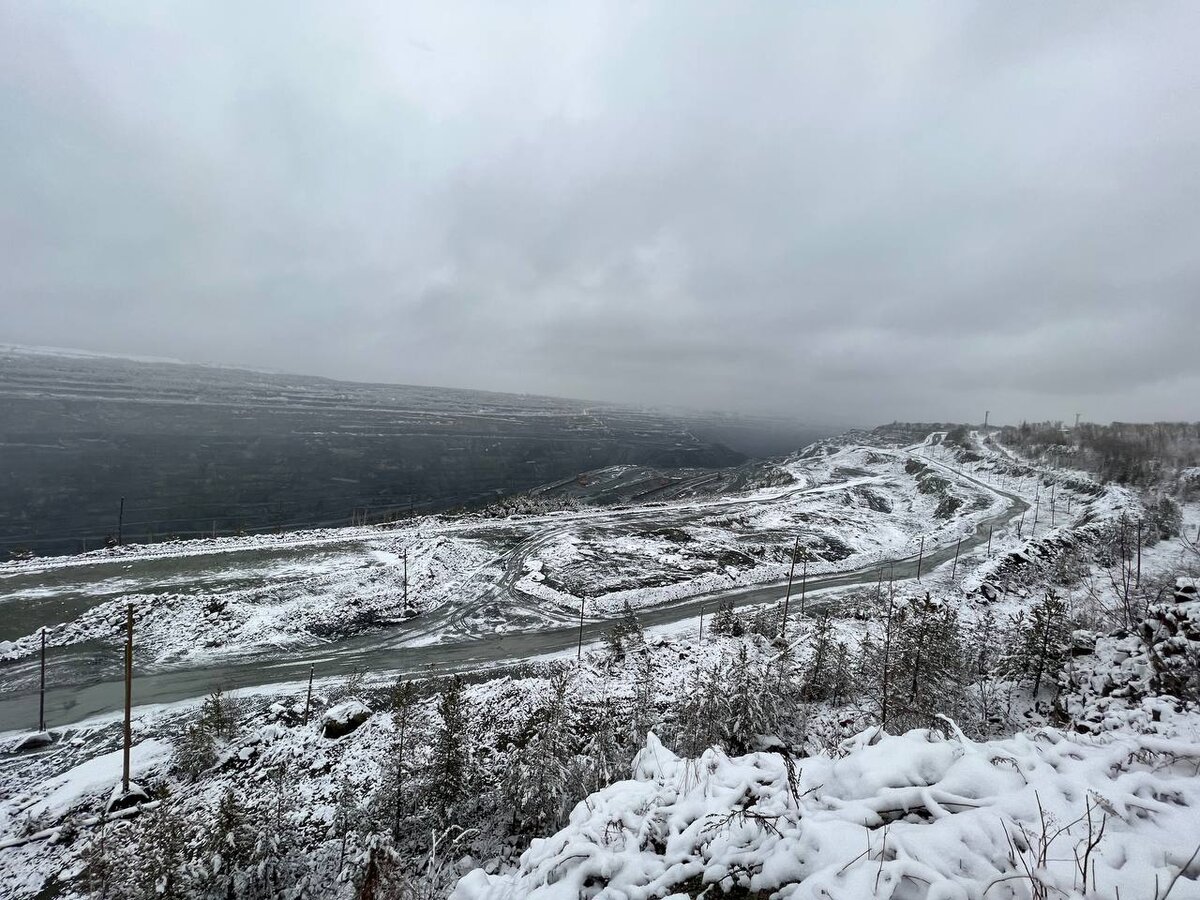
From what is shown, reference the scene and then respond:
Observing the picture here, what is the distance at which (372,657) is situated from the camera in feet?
107

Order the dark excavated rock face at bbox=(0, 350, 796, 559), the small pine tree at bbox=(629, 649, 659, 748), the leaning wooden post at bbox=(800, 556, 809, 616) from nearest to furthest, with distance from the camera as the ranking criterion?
the small pine tree at bbox=(629, 649, 659, 748) → the leaning wooden post at bbox=(800, 556, 809, 616) → the dark excavated rock face at bbox=(0, 350, 796, 559)

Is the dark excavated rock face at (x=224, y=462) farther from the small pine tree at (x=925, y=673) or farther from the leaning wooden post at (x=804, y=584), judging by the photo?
the small pine tree at (x=925, y=673)

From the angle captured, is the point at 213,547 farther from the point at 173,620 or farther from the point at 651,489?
the point at 651,489

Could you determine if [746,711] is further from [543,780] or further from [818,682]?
[543,780]

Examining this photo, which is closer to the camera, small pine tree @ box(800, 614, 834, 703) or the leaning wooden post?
small pine tree @ box(800, 614, 834, 703)

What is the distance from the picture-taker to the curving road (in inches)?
1050

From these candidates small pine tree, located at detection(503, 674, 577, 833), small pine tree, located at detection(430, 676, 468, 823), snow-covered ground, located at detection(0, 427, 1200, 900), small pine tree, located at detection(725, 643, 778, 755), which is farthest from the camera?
small pine tree, located at detection(725, 643, 778, 755)

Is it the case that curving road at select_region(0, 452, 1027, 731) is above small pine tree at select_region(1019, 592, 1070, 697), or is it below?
below

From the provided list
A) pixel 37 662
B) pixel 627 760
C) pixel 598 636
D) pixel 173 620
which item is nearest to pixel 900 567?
pixel 598 636

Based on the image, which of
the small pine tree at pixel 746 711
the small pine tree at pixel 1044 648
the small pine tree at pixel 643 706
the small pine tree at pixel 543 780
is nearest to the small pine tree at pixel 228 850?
the small pine tree at pixel 543 780

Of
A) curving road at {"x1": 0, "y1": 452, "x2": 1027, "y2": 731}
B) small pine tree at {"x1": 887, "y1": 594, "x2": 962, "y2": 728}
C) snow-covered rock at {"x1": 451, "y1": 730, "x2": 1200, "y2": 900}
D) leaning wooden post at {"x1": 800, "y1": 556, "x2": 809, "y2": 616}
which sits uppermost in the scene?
snow-covered rock at {"x1": 451, "y1": 730, "x2": 1200, "y2": 900}

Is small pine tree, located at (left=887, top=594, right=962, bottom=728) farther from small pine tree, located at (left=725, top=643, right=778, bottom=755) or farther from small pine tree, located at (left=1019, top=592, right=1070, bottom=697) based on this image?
small pine tree, located at (left=725, top=643, right=778, bottom=755)

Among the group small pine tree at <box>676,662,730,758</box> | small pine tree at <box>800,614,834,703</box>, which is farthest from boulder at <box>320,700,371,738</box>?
small pine tree at <box>800,614,834,703</box>

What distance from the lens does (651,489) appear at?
113312 millimetres
